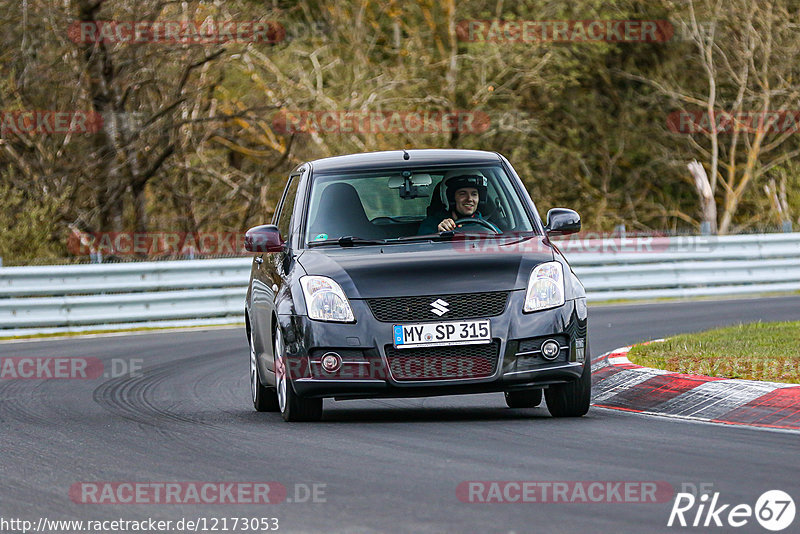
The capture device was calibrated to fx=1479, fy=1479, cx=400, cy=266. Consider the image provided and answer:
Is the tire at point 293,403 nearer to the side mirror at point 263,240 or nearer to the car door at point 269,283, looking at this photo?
the car door at point 269,283

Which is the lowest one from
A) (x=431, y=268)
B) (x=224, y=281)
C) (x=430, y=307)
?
(x=224, y=281)

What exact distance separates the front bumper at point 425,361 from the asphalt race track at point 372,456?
0.25m

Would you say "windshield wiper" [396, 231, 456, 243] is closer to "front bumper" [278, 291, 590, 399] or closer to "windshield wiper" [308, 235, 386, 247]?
"windshield wiper" [308, 235, 386, 247]

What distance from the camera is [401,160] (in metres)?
10.2

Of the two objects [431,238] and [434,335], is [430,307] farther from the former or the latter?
[431,238]

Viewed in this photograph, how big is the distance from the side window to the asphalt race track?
4.33 feet

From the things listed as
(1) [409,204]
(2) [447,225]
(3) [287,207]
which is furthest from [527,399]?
(3) [287,207]

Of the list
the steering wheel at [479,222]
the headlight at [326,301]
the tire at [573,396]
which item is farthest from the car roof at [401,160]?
the tire at [573,396]

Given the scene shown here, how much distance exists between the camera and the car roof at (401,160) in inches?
401

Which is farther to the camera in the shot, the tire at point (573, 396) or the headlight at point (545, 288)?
the tire at point (573, 396)

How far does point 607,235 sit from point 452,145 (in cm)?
813

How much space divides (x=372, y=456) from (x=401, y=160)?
316 centimetres

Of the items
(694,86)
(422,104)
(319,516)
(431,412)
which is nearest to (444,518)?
(319,516)

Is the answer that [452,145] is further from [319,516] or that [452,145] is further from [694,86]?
[319,516]
